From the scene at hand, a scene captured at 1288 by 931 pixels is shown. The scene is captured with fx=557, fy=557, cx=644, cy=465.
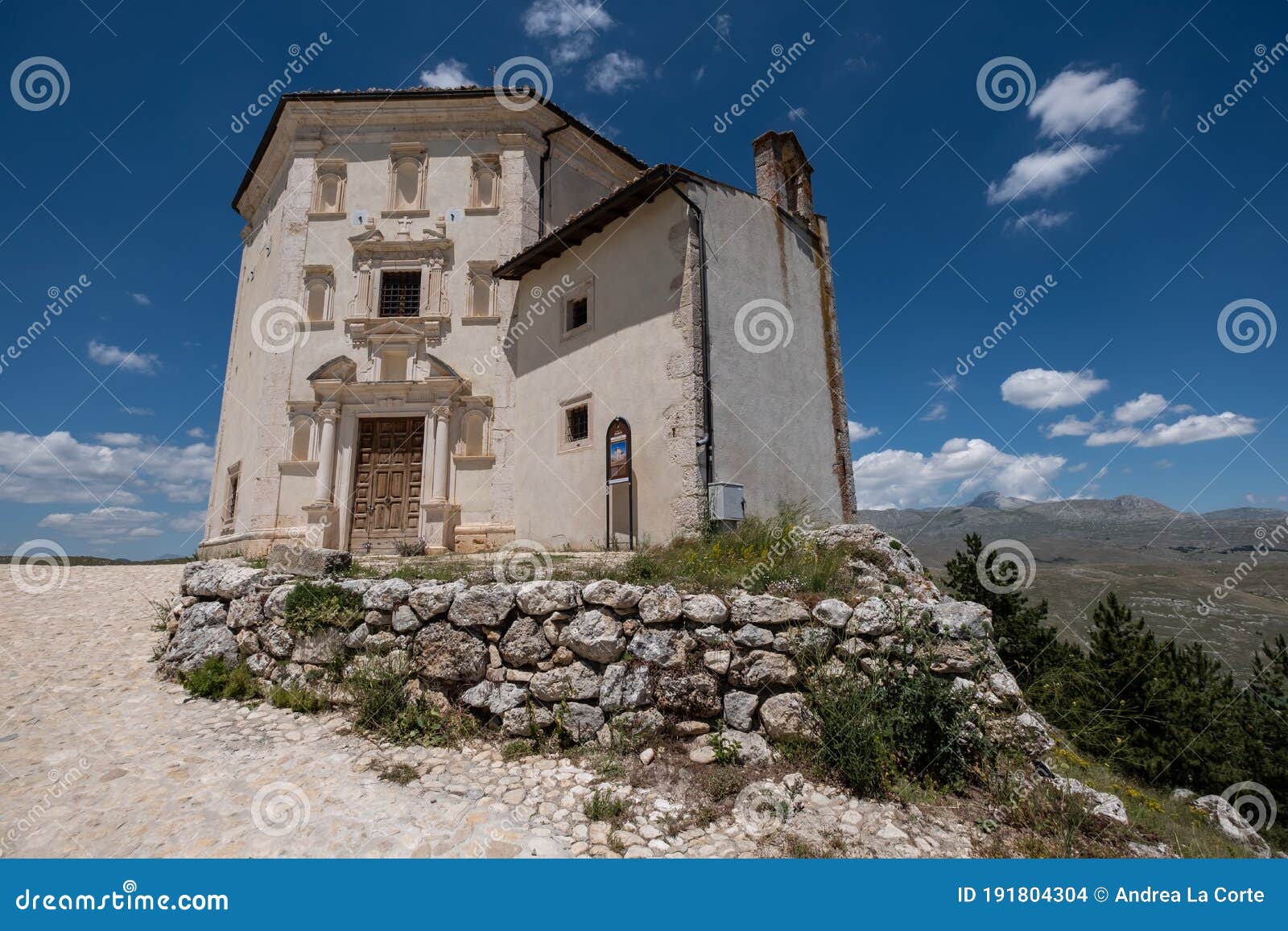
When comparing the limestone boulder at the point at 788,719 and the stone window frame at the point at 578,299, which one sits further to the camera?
the stone window frame at the point at 578,299

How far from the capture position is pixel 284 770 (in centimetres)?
464

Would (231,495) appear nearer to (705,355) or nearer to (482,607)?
(482,607)

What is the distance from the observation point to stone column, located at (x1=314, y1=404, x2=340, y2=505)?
12539 mm

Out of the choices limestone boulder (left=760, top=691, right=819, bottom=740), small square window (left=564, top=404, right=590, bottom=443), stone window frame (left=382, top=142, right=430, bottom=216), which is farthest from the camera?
stone window frame (left=382, top=142, right=430, bottom=216)

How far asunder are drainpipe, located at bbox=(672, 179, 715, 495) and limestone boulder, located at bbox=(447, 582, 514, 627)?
4.46 m

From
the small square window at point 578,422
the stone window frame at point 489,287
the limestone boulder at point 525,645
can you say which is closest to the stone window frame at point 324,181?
the stone window frame at point 489,287

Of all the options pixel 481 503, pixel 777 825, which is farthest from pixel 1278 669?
pixel 481 503

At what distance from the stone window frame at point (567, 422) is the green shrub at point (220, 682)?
6519 millimetres

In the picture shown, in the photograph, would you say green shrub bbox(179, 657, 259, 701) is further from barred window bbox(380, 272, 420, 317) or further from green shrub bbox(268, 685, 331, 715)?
barred window bbox(380, 272, 420, 317)

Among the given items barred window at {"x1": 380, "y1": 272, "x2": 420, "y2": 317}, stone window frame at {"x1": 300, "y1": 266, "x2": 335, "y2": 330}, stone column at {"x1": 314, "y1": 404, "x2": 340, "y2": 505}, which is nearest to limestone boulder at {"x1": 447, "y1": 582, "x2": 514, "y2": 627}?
stone column at {"x1": 314, "y1": 404, "x2": 340, "y2": 505}

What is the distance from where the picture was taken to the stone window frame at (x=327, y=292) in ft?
44.2

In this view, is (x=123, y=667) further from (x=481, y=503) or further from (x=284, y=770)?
(x=481, y=503)

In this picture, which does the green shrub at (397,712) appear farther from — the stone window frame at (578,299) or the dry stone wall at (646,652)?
the stone window frame at (578,299)

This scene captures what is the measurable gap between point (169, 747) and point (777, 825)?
537 cm
